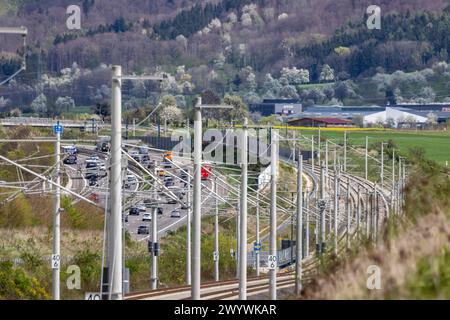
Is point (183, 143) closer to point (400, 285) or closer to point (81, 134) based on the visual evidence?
point (81, 134)

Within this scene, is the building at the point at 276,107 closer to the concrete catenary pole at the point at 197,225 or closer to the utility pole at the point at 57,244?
the utility pole at the point at 57,244

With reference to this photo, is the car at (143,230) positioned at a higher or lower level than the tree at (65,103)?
lower

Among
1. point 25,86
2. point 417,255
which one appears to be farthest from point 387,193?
point 417,255

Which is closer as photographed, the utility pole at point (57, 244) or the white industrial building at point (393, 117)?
the utility pole at point (57, 244)

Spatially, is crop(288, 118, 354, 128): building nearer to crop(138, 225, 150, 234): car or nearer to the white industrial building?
the white industrial building

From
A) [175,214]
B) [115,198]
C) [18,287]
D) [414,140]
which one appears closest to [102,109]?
[175,214]

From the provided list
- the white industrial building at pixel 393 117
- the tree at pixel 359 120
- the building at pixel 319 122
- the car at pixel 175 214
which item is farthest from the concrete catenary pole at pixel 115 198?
the white industrial building at pixel 393 117
